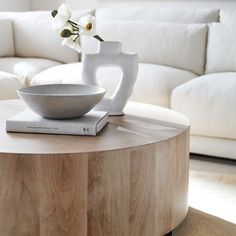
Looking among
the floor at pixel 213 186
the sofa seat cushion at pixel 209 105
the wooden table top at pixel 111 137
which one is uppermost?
the wooden table top at pixel 111 137

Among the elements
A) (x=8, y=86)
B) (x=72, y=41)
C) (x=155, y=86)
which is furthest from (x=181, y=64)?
(x=72, y=41)

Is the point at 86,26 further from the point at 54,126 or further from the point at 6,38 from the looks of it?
the point at 6,38

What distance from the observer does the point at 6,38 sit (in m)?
3.75

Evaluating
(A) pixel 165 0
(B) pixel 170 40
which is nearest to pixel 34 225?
A: (B) pixel 170 40

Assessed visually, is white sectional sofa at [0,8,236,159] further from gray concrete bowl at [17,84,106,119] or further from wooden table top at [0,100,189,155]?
gray concrete bowl at [17,84,106,119]

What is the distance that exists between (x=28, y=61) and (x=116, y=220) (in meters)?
2.29

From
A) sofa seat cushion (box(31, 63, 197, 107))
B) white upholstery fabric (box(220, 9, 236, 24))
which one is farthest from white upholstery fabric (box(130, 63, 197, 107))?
white upholstery fabric (box(220, 9, 236, 24))

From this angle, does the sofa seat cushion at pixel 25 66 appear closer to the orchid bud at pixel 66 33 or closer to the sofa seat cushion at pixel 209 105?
the sofa seat cushion at pixel 209 105

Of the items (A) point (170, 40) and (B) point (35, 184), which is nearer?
(B) point (35, 184)

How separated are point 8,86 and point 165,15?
4.20ft

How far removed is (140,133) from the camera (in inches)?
65.0

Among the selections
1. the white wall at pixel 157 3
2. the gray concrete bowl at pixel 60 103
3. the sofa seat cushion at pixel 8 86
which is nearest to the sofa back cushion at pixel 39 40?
the white wall at pixel 157 3

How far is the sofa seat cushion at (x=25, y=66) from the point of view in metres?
3.27

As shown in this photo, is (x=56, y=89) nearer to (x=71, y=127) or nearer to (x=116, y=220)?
(x=71, y=127)
